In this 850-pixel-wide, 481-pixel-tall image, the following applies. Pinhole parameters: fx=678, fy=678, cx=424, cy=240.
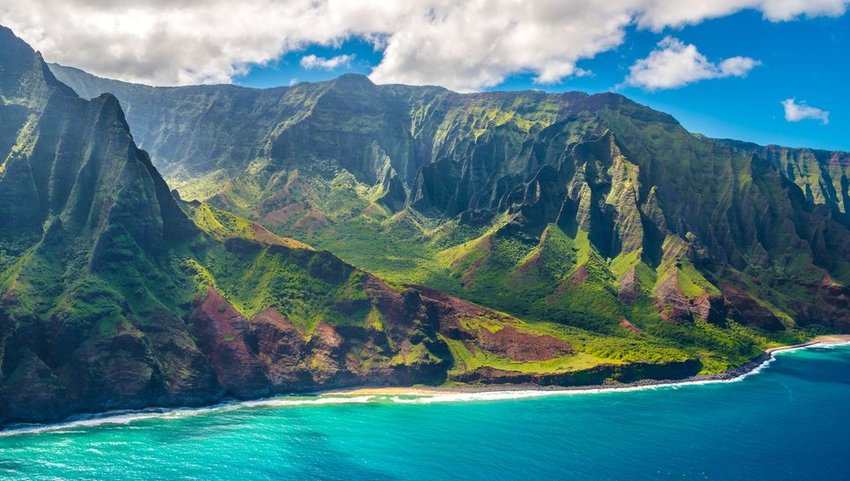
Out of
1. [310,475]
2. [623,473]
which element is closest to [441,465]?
[310,475]

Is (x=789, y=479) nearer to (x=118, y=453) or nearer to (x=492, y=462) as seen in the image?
(x=492, y=462)

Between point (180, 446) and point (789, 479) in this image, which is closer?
point (789, 479)

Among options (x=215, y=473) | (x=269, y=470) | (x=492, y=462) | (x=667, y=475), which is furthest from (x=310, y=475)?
(x=667, y=475)

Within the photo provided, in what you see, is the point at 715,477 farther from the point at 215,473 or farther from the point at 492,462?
the point at 215,473

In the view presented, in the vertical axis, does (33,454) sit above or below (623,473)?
above

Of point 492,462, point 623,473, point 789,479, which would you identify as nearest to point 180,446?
point 492,462

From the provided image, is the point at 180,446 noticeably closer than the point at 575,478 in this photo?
No

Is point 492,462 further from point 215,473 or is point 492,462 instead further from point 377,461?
point 215,473

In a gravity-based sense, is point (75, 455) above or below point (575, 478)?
above
